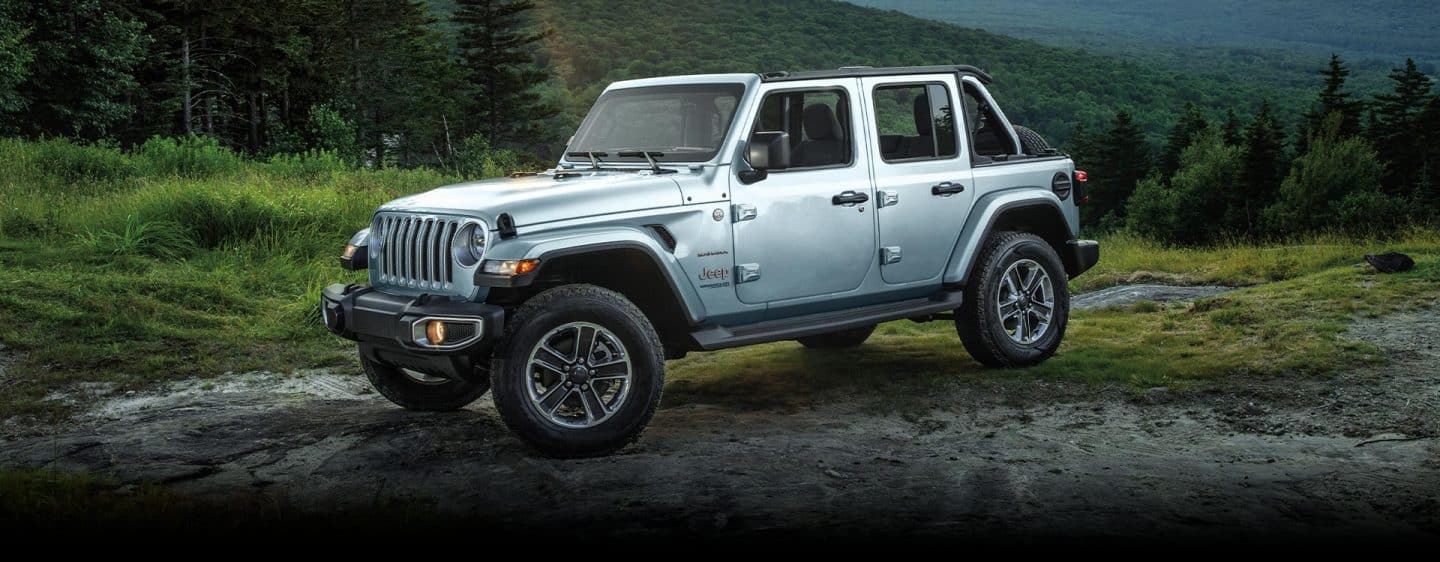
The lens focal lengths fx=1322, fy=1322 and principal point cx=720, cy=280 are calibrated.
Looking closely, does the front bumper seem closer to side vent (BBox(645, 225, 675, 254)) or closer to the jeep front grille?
the jeep front grille

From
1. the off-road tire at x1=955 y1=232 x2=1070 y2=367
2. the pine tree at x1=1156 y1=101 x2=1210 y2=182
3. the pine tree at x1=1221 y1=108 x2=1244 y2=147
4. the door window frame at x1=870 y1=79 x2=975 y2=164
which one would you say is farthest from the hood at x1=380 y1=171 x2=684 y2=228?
the pine tree at x1=1156 y1=101 x2=1210 y2=182

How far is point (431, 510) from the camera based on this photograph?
17.3 ft

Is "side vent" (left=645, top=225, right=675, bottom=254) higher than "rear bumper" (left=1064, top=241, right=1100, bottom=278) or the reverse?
higher

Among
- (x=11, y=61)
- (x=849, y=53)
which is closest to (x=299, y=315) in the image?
(x=11, y=61)

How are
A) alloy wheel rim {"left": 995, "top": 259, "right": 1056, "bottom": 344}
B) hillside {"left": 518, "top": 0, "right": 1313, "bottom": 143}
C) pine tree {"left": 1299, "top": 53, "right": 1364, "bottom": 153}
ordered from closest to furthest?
alloy wheel rim {"left": 995, "top": 259, "right": 1056, "bottom": 344}, pine tree {"left": 1299, "top": 53, "right": 1364, "bottom": 153}, hillside {"left": 518, "top": 0, "right": 1313, "bottom": 143}

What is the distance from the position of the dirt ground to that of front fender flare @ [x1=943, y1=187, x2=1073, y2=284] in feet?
2.38

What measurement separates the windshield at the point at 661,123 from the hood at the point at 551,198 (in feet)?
1.36

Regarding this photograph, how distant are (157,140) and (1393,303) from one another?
63.7ft

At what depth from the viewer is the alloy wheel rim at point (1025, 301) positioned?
8414mm

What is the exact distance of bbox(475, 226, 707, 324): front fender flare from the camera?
5.97 meters

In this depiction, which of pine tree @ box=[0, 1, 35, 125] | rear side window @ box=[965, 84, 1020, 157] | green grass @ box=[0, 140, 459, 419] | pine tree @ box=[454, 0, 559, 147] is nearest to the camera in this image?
rear side window @ box=[965, 84, 1020, 157]

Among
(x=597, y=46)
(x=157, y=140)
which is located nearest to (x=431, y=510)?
(x=157, y=140)

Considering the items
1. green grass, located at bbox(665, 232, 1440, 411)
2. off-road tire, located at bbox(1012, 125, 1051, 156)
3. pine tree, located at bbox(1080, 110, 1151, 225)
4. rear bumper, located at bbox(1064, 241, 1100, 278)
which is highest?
off-road tire, located at bbox(1012, 125, 1051, 156)

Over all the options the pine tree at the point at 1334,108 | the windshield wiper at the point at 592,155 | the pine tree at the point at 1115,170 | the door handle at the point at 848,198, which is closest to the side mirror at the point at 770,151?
the door handle at the point at 848,198
